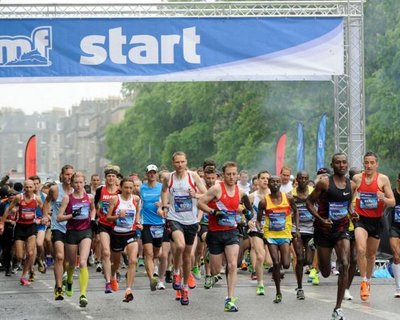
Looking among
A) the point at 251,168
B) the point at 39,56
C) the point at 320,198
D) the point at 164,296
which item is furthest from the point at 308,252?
the point at 251,168

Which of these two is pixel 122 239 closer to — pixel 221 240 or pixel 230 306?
pixel 221 240

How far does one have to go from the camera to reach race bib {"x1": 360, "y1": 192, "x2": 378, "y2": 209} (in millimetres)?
15882

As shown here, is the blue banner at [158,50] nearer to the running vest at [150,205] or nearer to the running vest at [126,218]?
the running vest at [150,205]

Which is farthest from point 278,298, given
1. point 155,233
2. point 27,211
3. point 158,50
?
point 158,50

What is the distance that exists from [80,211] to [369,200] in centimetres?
378

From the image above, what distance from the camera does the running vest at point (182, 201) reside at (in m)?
15.9

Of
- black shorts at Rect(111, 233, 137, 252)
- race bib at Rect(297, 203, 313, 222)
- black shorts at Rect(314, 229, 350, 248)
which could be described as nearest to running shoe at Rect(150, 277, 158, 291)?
black shorts at Rect(111, 233, 137, 252)

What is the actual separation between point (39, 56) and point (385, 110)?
2046 cm

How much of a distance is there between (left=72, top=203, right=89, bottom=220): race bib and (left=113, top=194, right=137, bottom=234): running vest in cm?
37

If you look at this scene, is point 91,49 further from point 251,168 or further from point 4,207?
point 251,168

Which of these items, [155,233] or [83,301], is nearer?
[83,301]

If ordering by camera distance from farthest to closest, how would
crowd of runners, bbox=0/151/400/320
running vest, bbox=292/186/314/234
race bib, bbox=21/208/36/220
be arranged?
race bib, bbox=21/208/36/220 → running vest, bbox=292/186/314/234 → crowd of runners, bbox=0/151/400/320

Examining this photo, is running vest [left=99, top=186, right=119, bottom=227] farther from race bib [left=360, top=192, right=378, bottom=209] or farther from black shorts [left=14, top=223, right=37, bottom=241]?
black shorts [left=14, top=223, right=37, bottom=241]

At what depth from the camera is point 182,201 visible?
1592cm
